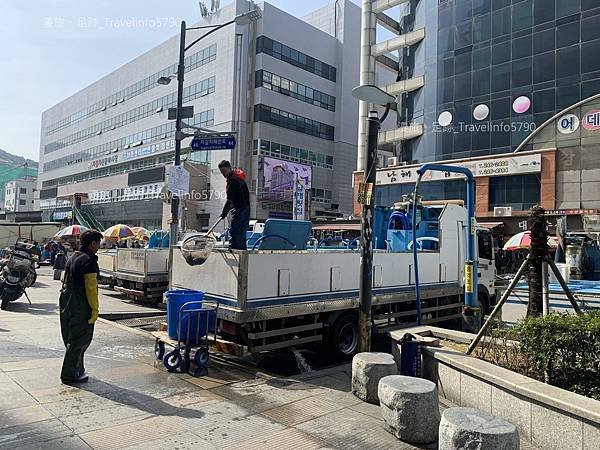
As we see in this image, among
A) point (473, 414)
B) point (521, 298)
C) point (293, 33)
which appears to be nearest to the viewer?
point (473, 414)

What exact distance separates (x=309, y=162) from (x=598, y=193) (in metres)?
27.4

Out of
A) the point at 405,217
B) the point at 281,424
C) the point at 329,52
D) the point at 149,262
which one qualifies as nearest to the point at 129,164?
the point at 329,52

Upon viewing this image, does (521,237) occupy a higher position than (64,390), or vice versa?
(521,237)

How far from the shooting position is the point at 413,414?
462 cm

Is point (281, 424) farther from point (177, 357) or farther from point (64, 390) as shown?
point (64, 390)

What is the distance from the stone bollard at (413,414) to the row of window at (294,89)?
42.3m

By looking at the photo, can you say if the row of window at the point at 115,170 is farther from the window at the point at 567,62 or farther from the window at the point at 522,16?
the window at the point at 567,62

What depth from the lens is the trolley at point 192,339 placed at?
6.55m

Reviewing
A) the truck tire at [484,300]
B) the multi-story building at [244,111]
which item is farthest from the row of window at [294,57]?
the truck tire at [484,300]

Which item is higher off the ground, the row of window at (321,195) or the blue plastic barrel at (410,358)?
the row of window at (321,195)

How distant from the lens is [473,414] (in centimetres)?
417

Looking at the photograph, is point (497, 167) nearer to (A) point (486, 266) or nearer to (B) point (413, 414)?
(A) point (486, 266)

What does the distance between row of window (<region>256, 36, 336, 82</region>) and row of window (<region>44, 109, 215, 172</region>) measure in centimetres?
790

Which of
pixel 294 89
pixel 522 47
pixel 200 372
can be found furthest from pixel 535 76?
pixel 200 372
